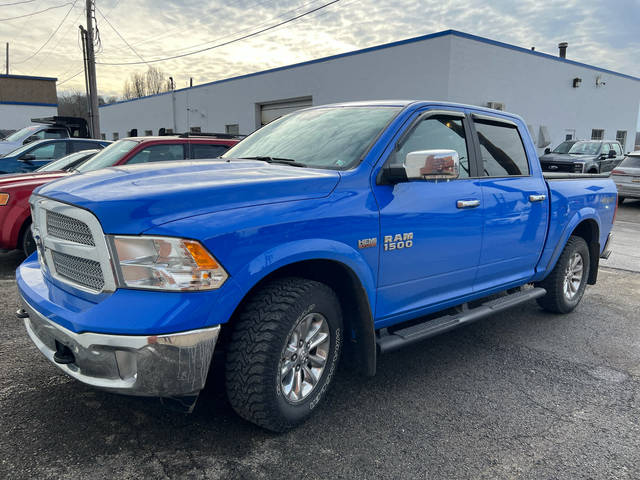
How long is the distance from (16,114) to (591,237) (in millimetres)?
43696

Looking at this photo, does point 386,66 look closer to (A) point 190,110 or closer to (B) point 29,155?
(B) point 29,155

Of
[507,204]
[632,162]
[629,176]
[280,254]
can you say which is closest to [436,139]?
[507,204]

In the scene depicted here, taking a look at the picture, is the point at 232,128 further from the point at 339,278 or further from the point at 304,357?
the point at 304,357

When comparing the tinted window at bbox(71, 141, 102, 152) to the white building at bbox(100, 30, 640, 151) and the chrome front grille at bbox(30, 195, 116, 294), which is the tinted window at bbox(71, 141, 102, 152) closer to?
the chrome front grille at bbox(30, 195, 116, 294)

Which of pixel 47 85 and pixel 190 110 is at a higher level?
pixel 47 85

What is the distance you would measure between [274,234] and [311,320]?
60cm

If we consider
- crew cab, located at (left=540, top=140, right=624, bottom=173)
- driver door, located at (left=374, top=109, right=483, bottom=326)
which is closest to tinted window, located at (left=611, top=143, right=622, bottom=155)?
crew cab, located at (left=540, top=140, right=624, bottom=173)

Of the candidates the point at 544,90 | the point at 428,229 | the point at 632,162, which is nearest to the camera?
the point at 428,229

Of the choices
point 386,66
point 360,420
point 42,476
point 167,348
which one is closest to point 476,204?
point 360,420

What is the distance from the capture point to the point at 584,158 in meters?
15.5

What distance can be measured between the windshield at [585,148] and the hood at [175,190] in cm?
1621

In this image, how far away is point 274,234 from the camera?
2416 mm

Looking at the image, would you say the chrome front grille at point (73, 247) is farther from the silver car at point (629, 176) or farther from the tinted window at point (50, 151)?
the silver car at point (629, 176)

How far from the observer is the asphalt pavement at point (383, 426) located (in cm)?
243
